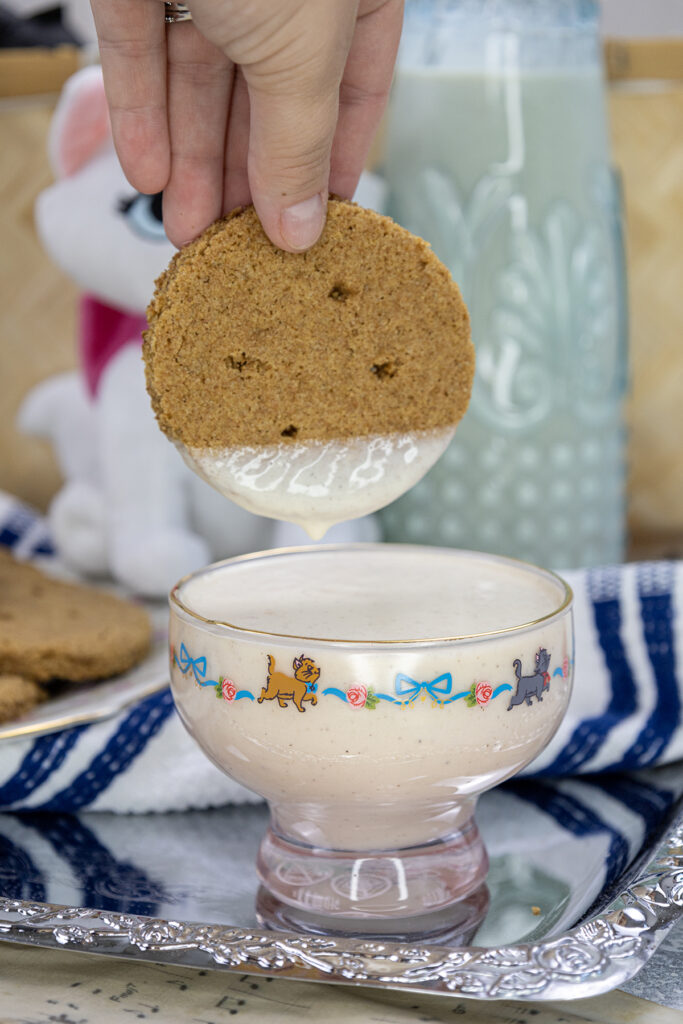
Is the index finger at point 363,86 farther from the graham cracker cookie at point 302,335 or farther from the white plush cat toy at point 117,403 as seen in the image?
the white plush cat toy at point 117,403

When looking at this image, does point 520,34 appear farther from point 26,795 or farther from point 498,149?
point 26,795

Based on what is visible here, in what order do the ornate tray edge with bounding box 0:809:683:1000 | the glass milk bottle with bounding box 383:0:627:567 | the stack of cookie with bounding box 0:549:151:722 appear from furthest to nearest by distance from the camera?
the glass milk bottle with bounding box 383:0:627:567, the stack of cookie with bounding box 0:549:151:722, the ornate tray edge with bounding box 0:809:683:1000

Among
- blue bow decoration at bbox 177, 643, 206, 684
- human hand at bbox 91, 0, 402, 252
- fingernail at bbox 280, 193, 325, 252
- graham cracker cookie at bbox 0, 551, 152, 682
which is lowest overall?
graham cracker cookie at bbox 0, 551, 152, 682

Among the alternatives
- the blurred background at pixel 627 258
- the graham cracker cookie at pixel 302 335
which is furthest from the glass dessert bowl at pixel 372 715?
the blurred background at pixel 627 258

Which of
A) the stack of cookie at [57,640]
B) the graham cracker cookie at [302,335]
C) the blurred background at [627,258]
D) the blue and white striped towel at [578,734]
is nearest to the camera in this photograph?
the graham cracker cookie at [302,335]

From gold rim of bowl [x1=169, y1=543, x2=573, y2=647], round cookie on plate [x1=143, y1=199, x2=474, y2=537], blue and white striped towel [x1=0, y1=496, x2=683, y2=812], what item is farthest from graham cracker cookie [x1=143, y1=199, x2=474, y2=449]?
blue and white striped towel [x1=0, y1=496, x2=683, y2=812]

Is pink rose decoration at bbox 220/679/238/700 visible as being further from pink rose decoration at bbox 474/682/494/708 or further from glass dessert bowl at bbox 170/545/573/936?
pink rose decoration at bbox 474/682/494/708

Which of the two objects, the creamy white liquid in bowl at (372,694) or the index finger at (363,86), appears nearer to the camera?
the creamy white liquid in bowl at (372,694)
